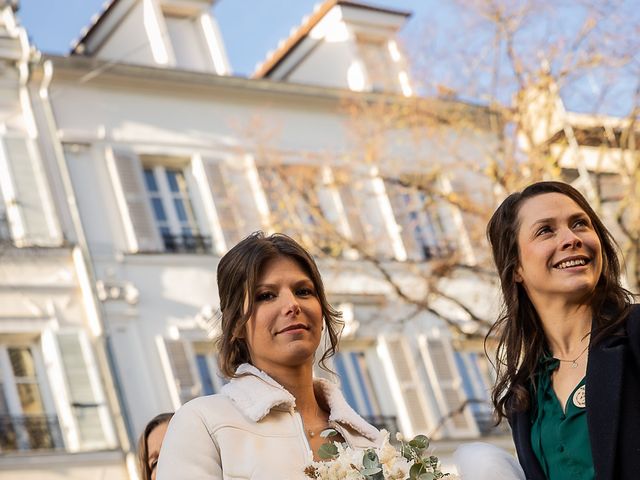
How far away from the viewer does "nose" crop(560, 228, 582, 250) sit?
13.6ft

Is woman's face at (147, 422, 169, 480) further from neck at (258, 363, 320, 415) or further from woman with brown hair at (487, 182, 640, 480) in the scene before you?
woman with brown hair at (487, 182, 640, 480)

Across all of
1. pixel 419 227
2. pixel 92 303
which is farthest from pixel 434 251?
pixel 92 303

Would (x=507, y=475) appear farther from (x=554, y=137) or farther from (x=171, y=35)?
(x=171, y=35)

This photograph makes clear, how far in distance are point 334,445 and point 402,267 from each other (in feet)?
55.1

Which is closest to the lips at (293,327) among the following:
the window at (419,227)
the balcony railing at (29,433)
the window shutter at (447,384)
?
the balcony railing at (29,433)

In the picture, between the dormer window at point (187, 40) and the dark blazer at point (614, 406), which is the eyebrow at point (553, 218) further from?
the dormer window at point (187, 40)

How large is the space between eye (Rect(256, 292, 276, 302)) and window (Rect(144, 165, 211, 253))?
48.4 ft

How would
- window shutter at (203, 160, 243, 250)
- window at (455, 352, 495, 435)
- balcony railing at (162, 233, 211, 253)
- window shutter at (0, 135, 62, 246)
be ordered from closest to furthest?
window shutter at (0, 135, 62, 246) < balcony railing at (162, 233, 211, 253) < window shutter at (203, 160, 243, 250) < window at (455, 352, 495, 435)

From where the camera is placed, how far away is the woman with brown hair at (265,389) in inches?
160

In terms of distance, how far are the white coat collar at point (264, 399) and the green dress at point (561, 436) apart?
54 centimetres

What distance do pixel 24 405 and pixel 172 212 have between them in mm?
4055

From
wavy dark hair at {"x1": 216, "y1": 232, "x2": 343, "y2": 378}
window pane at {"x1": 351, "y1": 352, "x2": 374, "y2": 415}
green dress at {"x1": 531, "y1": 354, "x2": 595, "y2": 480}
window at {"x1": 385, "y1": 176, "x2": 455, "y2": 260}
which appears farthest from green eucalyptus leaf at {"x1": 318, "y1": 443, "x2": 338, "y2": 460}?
window at {"x1": 385, "y1": 176, "x2": 455, "y2": 260}

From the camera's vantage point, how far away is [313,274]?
441 cm

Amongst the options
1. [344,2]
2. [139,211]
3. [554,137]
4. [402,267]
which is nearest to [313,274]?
[554,137]
